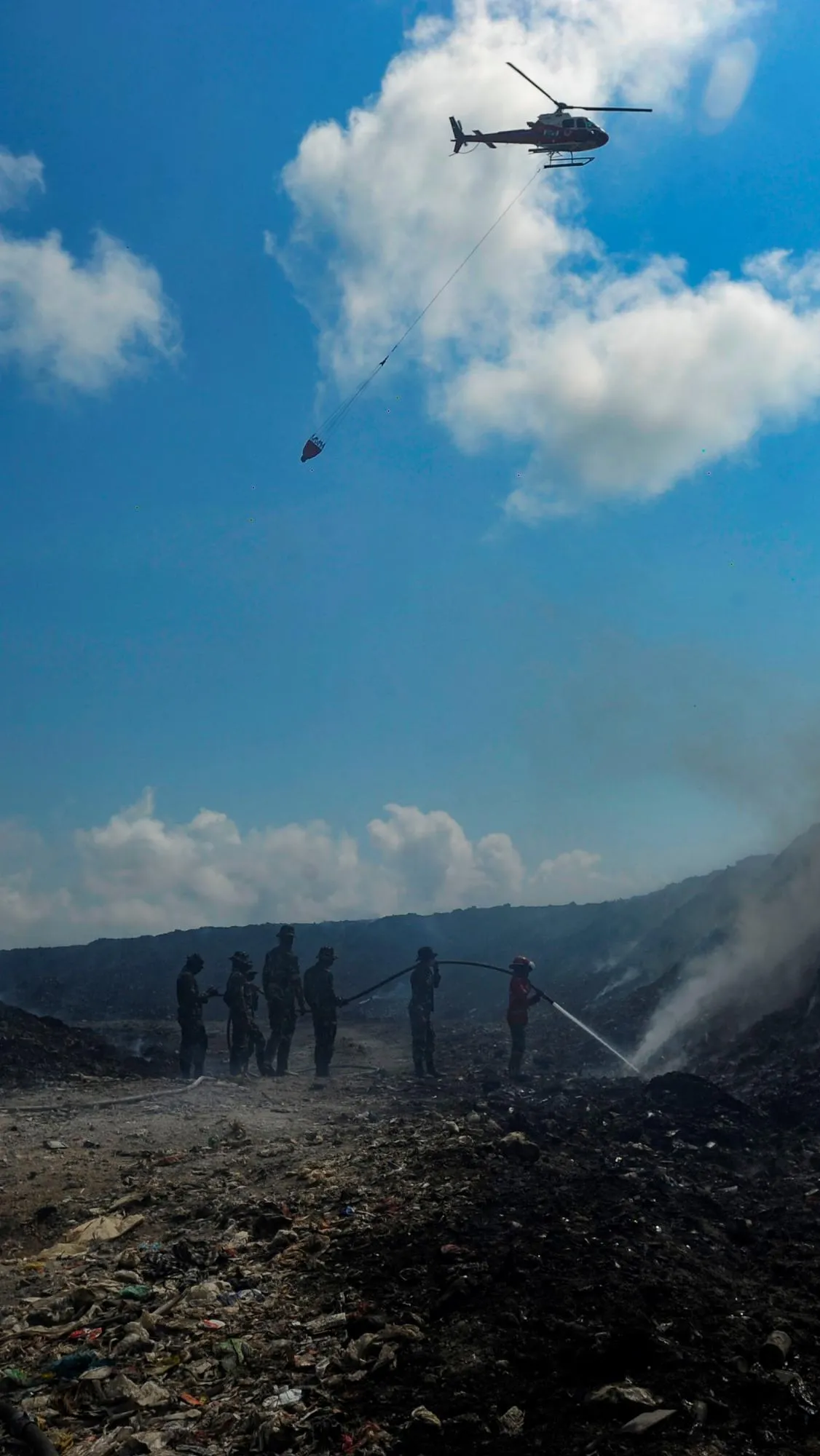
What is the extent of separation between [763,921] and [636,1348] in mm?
16509

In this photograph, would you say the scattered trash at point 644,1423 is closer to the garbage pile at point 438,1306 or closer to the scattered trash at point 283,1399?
the garbage pile at point 438,1306

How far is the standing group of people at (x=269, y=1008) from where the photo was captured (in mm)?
15758

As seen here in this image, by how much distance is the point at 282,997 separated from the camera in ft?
54.1

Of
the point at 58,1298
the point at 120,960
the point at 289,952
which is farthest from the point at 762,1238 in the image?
the point at 120,960

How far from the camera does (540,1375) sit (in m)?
4.57

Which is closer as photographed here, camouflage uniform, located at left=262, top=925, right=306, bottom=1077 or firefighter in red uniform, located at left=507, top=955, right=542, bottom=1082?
firefighter in red uniform, located at left=507, top=955, right=542, bottom=1082

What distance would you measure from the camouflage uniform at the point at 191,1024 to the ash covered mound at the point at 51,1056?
134 centimetres

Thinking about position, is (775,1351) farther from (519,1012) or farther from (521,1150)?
(519,1012)

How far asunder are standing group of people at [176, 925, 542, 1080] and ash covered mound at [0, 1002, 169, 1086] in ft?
5.68

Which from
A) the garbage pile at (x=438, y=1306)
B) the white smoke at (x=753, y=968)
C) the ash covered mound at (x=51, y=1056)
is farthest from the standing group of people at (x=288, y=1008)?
the garbage pile at (x=438, y=1306)

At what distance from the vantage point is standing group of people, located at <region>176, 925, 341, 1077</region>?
Answer: 15758 millimetres

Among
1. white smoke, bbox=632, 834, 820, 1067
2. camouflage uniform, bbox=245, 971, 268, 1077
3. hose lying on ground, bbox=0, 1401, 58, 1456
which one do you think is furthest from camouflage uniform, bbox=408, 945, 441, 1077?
hose lying on ground, bbox=0, 1401, 58, 1456

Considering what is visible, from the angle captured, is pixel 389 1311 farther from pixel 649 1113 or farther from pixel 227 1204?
pixel 649 1113

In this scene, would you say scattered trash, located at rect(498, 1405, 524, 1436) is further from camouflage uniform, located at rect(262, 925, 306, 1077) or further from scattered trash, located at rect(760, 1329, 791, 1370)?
camouflage uniform, located at rect(262, 925, 306, 1077)
